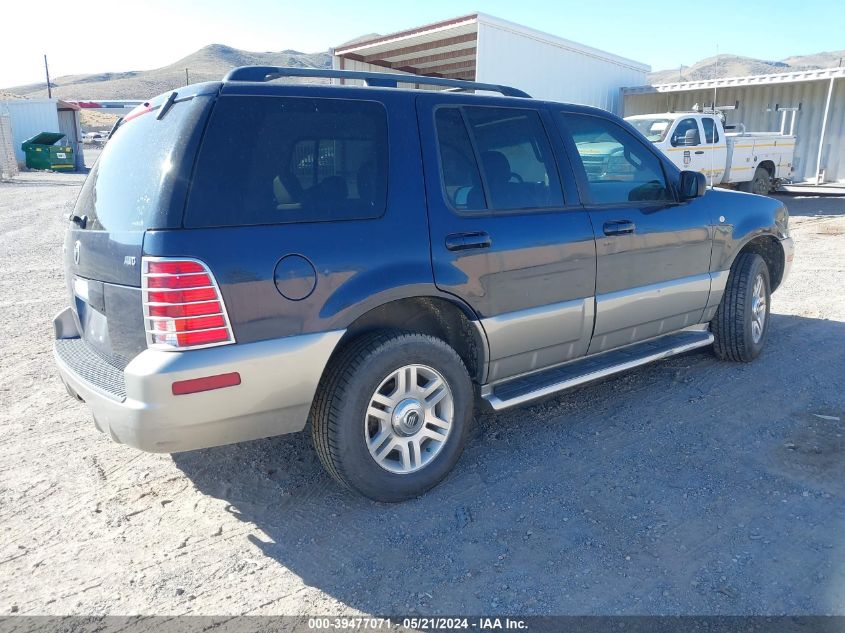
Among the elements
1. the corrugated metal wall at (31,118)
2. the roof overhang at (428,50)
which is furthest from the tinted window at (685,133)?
the corrugated metal wall at (31,118)

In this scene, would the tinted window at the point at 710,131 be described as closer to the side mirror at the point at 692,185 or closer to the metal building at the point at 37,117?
the side mirror at the point at 692,185

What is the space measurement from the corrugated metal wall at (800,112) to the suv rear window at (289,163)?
18.2m

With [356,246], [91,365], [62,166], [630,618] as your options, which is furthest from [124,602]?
[62,166]

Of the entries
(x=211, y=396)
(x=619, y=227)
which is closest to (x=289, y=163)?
(x=211, y=396)

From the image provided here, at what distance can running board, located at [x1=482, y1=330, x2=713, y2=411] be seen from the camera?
146 inches

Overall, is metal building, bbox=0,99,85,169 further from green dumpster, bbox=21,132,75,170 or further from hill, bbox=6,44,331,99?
hill, bbox=6,44,331,99

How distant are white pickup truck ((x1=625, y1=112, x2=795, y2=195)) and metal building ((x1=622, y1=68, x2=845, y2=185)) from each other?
81.4 inches

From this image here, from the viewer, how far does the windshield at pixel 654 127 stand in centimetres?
1354

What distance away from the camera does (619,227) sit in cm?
406

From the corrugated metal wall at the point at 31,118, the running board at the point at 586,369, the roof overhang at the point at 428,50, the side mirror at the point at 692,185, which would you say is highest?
the roof overhang at the point at 428,50

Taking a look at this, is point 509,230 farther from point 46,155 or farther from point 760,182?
point 46,155

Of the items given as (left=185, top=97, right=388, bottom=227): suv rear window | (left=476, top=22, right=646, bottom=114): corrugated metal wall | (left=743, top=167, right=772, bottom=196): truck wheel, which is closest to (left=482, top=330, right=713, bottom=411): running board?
(left=185, top=97, right=388, bottom=227): suv rear window

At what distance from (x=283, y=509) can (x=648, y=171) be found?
10.4 ft

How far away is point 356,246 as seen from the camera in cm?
302
